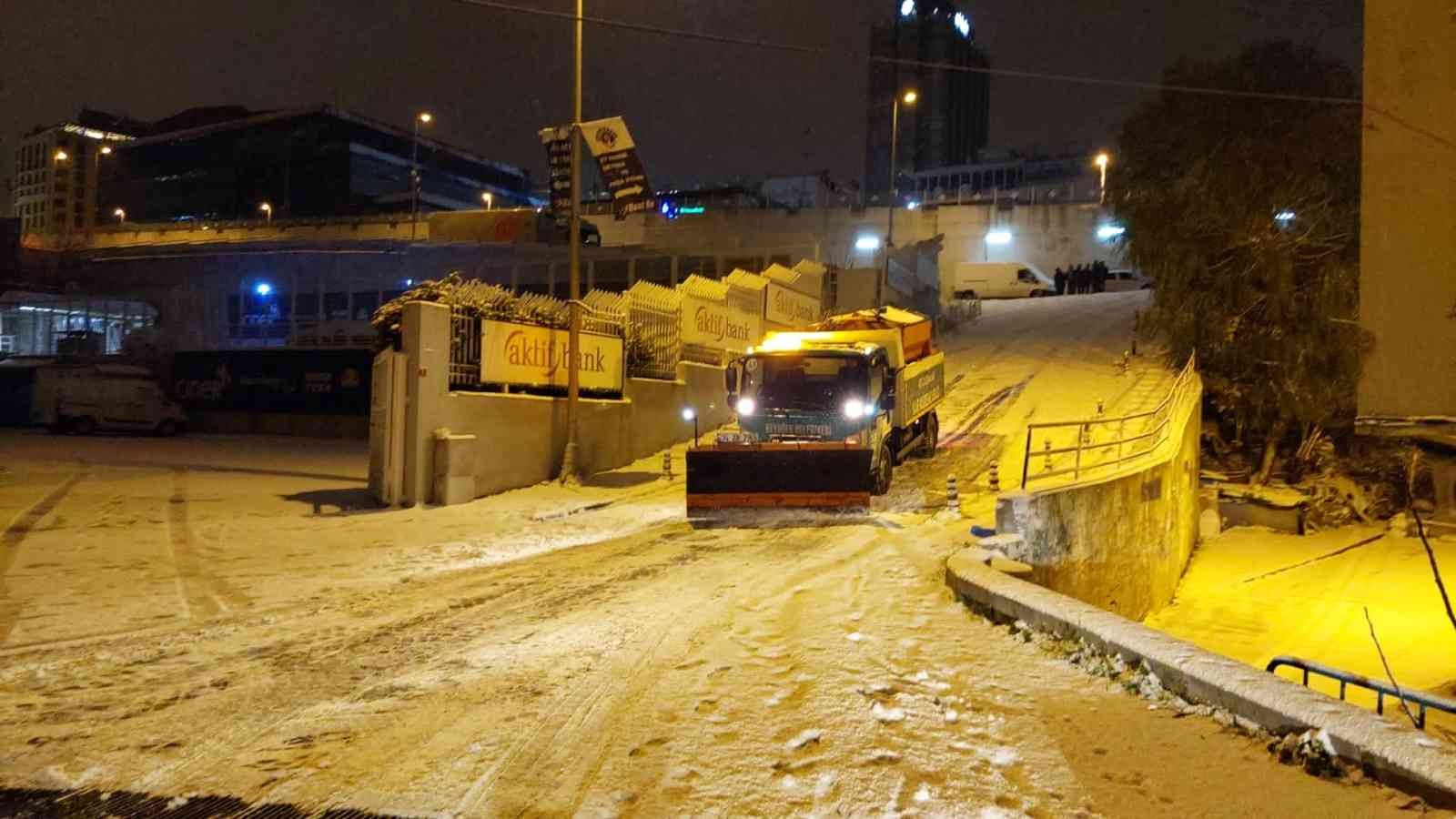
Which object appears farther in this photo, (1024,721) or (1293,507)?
(1293,507)

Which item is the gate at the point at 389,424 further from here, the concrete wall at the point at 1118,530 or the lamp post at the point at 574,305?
the concrete wall at the point at 1118,530

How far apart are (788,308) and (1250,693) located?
24.8 metres

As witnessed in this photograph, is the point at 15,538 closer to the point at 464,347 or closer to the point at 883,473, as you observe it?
the point at 464,347

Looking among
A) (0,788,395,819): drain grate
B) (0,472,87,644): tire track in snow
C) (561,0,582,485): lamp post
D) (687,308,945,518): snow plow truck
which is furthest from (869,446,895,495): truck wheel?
(0,788,395,819): drain grate

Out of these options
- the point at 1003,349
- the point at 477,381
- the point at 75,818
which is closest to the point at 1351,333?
the point at 1003,349

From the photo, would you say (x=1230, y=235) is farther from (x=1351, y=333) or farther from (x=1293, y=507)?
(x=1293, y=507)

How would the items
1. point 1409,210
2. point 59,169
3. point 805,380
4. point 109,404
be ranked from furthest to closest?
point 59,169, point 109,404, point 805,380, point 1409,210

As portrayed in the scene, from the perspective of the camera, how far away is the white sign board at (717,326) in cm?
2236

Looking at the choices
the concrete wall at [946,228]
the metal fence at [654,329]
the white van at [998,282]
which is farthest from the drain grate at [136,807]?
the concrete wall at [946,228]

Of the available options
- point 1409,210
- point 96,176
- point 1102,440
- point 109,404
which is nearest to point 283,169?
point 96,176

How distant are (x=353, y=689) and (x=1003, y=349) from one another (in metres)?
29.3

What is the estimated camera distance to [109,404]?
2953cm

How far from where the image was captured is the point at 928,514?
13.4 m

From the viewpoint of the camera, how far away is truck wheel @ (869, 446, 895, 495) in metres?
14.7
